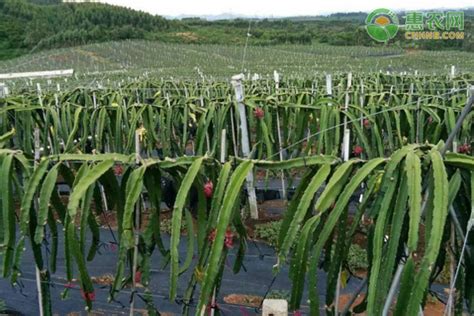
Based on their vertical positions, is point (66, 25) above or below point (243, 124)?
above

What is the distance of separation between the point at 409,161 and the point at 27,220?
1819 mm

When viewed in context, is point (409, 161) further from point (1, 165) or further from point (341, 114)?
point (341, 114)

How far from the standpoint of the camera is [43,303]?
3.11 m

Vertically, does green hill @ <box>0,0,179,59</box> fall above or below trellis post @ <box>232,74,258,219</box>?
above

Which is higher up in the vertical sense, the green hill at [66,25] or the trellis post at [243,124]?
the green hill at [66,25]

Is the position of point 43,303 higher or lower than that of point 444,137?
lower

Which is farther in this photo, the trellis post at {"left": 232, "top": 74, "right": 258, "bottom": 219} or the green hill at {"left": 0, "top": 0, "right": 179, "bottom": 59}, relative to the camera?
the green hill at {"left": 0, "top": 0, "right": 179, "bottom": 59}

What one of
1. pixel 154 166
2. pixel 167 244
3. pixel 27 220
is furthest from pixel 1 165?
pixel 167 244

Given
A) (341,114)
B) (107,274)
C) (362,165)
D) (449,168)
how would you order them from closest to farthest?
(449,168)
(362,165)
(107,274)
(341,114)

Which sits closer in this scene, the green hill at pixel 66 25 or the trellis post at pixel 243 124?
the trellis post at pixel 243 124

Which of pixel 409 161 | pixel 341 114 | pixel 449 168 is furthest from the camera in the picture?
pixel 341 114

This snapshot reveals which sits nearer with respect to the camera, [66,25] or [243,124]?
[243,124]

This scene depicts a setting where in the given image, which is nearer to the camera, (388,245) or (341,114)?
(388,245)

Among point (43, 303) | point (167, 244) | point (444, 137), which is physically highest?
point (444, 137)
